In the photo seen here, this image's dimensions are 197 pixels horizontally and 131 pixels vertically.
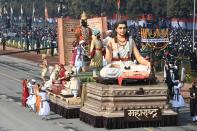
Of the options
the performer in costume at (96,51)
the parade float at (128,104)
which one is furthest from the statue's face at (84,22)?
the parade float at (128,104)

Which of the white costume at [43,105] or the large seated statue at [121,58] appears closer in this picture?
the large seated statue at [121,58]

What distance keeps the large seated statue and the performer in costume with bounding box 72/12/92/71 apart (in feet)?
9.18

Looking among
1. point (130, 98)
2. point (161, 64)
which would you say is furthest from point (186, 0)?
point (130, 98)

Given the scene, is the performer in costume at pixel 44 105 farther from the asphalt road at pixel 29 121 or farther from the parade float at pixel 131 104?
the parade float at pixel 131 104

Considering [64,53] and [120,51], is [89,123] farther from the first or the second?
[64,53]

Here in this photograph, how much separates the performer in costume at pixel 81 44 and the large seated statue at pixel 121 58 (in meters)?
2.80

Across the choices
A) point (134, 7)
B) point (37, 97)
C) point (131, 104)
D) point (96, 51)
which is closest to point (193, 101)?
point (131, 104)

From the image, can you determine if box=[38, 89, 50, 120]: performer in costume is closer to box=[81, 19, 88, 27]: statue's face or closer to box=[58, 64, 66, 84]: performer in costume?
box=[58, 64, 66, 84]: performer in costume

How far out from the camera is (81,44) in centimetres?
2155

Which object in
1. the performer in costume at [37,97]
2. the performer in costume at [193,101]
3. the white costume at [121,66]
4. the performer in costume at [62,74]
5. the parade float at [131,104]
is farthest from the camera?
the performer in costume at [62,74]

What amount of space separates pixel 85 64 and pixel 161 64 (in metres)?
18.1

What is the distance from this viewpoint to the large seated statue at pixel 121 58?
711 inches

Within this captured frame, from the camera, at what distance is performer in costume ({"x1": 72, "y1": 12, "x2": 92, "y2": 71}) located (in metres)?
21.5

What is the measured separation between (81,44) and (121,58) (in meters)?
3.04
